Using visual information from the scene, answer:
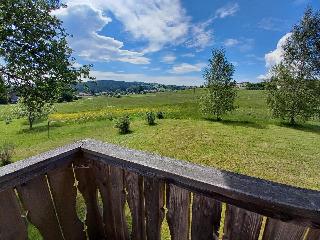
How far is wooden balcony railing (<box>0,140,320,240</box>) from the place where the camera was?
5.62 ft

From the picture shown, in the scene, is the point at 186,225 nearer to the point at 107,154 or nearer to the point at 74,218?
the point at 107,154

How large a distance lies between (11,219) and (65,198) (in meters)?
0.55

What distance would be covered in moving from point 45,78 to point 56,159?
1256 cm

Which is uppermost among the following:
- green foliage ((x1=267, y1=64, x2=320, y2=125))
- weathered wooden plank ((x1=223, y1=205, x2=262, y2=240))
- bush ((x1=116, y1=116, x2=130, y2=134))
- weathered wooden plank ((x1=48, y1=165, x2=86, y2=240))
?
weathered wooden plank ((x1=223, y1=205, x2=262, y2=240))

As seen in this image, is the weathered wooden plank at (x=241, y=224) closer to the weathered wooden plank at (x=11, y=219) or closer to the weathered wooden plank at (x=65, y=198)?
the weathered wooden plank at (x=65, y=198)

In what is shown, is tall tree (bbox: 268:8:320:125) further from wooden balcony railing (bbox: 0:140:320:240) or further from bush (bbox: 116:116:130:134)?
wooden balcony railing (bbox: 0:140:320:240)

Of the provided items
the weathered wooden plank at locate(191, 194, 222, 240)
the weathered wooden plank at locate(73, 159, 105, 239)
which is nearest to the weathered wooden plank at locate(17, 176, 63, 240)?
the weathered wooden plank at locate(73, 159, 105, 239)

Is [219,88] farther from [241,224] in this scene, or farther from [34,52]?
[241,224]

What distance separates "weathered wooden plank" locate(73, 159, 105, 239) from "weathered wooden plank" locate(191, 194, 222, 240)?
1.30 metres

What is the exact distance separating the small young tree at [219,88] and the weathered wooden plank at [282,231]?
32.2 metres

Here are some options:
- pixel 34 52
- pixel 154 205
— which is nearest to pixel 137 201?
pixel 154 205

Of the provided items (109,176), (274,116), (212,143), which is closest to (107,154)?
(109,176)

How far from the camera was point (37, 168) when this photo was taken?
249 centimetres

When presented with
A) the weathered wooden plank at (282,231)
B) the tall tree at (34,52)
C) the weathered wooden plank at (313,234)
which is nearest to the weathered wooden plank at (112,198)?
the weathered wooden plank at (282,231)
